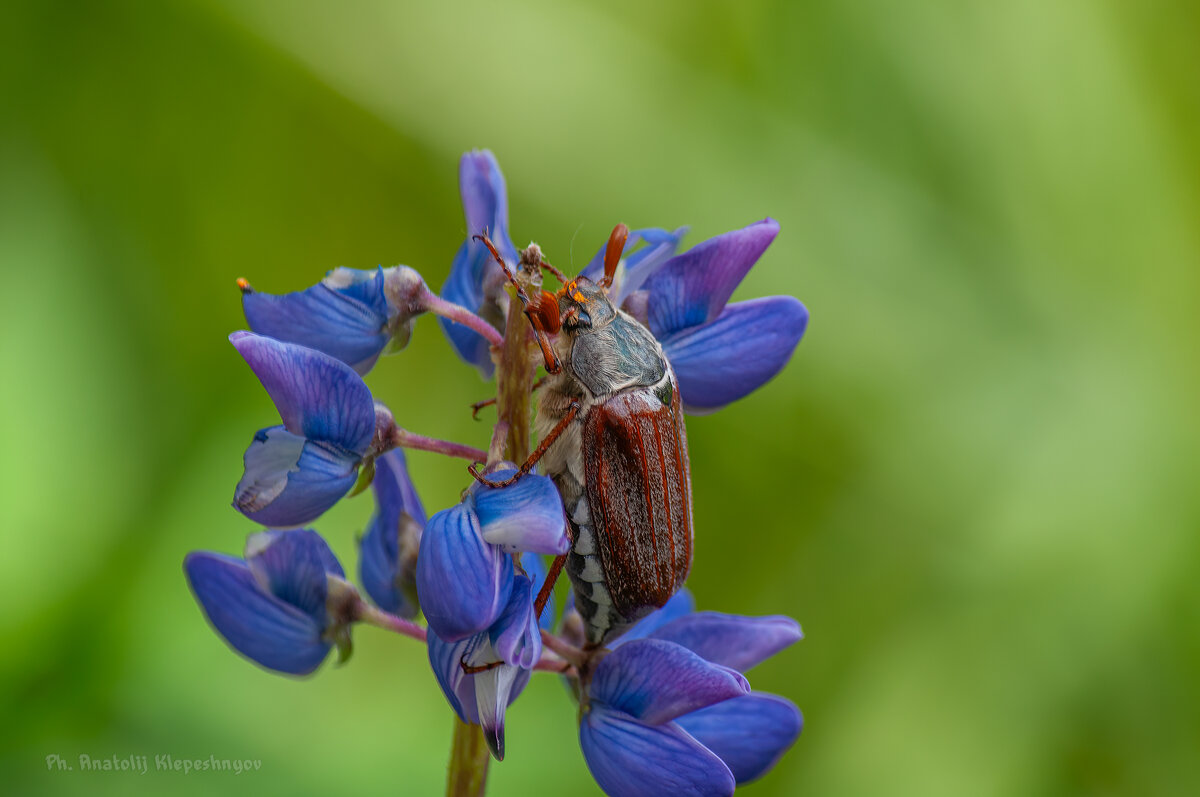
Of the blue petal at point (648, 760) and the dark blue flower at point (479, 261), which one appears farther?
the dark blue flower at point (479, 261)

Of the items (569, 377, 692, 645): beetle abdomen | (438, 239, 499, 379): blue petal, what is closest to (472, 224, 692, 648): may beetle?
(569, 377, 692, 645): beetle abdomen

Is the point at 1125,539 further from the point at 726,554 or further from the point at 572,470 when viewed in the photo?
the point at 572,470

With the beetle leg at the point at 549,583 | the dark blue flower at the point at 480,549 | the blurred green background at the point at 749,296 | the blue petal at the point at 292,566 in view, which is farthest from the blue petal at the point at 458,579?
the blurred green background at the point at 749,296

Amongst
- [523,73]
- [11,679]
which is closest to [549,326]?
[11,679]

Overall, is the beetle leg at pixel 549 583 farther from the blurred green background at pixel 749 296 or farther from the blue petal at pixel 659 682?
the blurred green background at pixel 749 296

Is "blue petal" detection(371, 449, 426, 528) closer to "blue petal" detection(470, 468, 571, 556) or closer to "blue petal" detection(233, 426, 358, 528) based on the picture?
"blue petal" detection(233, 426, 358, 528)

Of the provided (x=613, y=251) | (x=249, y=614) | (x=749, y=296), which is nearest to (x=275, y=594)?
(x=249, y=614)
